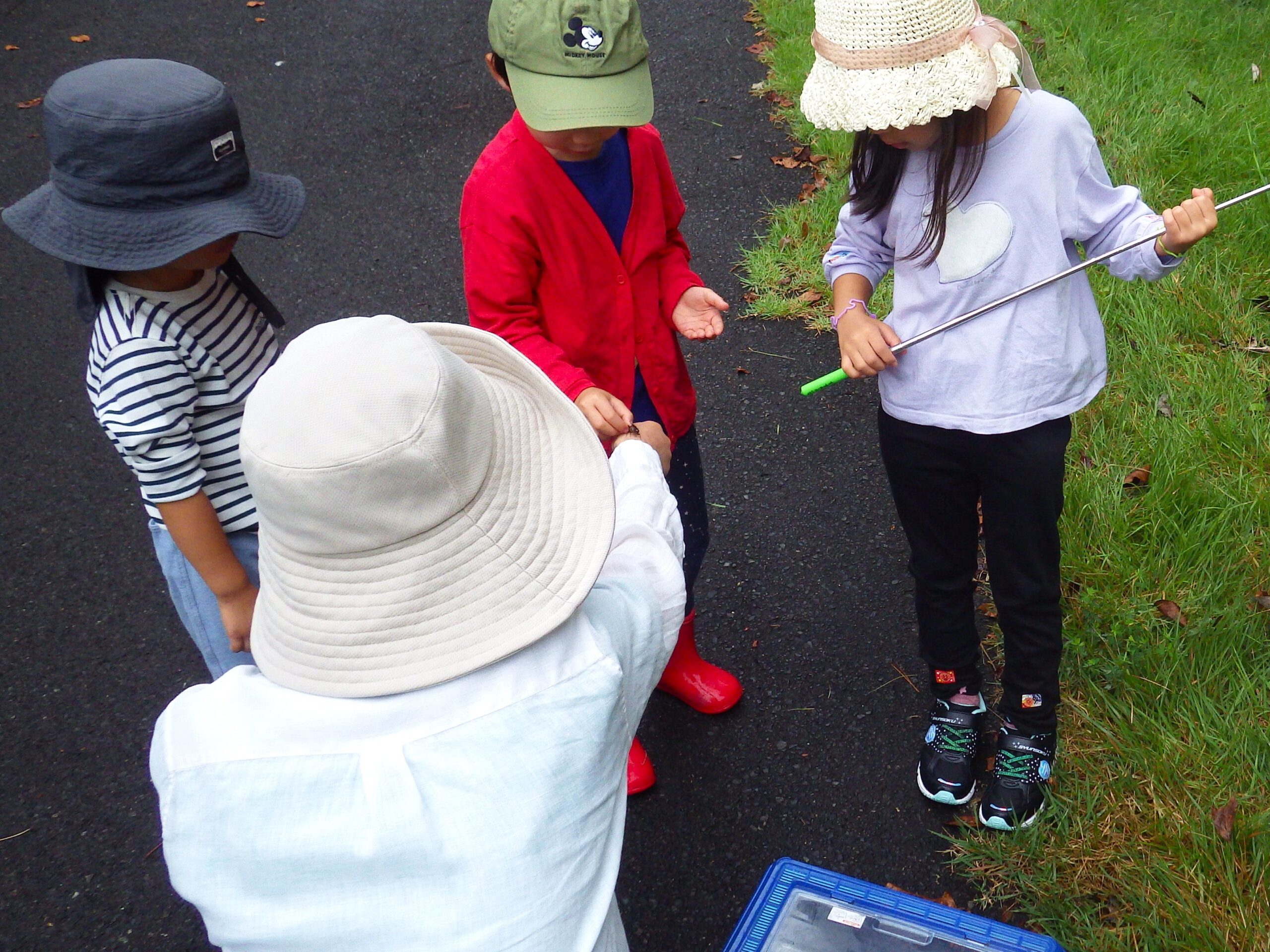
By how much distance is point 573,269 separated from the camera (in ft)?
6.55

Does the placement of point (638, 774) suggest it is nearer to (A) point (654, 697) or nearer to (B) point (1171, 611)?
(A) point (654, 697)

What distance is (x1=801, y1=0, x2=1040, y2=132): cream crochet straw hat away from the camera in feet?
5.41

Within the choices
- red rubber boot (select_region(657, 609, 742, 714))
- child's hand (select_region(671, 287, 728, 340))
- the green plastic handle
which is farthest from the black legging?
red rubber boot (select_region(657, 609, 742, 714))

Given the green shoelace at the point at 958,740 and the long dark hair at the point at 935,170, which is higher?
the long dark hair at the point at 935,170

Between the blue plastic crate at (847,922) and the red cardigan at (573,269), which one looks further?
the red cardigan at (573,269)

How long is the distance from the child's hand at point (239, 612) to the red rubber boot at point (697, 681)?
3.51 feet

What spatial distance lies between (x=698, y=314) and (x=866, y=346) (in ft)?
1.19

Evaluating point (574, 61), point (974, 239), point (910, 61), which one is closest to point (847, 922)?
point (974, 239)

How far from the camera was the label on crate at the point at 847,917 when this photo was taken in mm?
1716

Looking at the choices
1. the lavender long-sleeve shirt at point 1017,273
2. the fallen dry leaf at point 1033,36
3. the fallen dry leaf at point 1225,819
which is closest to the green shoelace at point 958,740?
the fallen dry leaf at point 1225,819

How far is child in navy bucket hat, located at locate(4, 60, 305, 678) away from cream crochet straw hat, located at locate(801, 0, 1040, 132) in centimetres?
95

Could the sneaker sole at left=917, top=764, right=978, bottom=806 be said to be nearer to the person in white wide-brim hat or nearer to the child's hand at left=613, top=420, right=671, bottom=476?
the child's hand at left=613, top=420, right=671, bottom=476

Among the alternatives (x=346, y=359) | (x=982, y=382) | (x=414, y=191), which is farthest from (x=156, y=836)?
(x=414, y=191)

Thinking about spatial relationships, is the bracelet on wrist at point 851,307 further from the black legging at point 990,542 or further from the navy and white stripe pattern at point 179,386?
the navy and white stripe pattern at point 179,386
